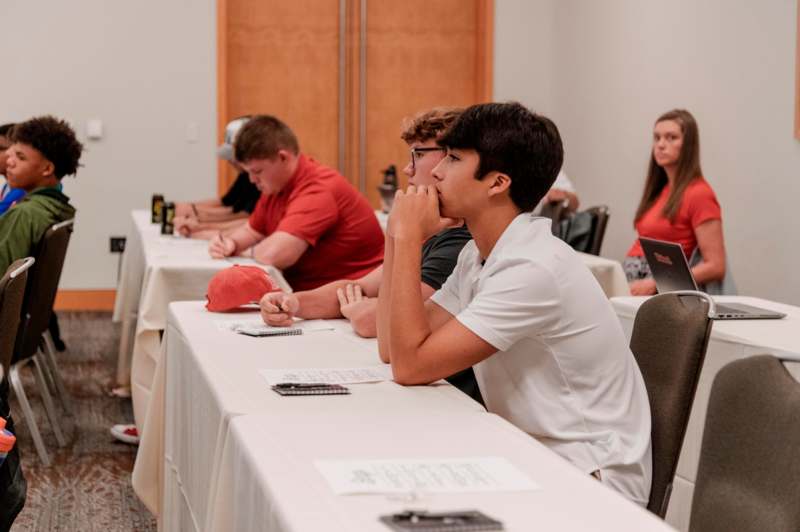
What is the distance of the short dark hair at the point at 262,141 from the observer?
160 inches

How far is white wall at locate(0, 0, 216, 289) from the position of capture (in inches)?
290

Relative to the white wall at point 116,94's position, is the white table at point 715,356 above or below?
below

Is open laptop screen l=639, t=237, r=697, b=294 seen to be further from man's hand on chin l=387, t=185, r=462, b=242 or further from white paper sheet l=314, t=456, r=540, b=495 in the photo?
white paper sheet l=314, t=456, r=540, b=495

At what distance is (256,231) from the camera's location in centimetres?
452

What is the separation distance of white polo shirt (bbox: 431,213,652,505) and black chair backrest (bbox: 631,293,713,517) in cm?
4

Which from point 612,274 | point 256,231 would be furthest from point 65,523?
point 612,274

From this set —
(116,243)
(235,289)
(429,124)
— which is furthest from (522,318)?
(116,243)

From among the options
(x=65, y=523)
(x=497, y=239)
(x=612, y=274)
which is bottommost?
(x=65, y=523)

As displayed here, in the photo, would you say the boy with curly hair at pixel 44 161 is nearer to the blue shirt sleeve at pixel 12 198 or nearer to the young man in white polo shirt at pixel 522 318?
the blue shirt sleeve at pixel 12 198

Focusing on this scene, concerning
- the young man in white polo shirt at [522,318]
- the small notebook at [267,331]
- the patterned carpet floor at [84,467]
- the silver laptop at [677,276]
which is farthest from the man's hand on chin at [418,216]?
the patterned carpet floor at [84,467]

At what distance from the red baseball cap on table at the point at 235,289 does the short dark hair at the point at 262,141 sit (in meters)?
1.30

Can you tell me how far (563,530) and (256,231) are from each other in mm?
3388

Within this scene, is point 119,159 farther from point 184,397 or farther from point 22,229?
point 184,397

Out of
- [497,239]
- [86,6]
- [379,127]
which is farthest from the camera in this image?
[379,127]
